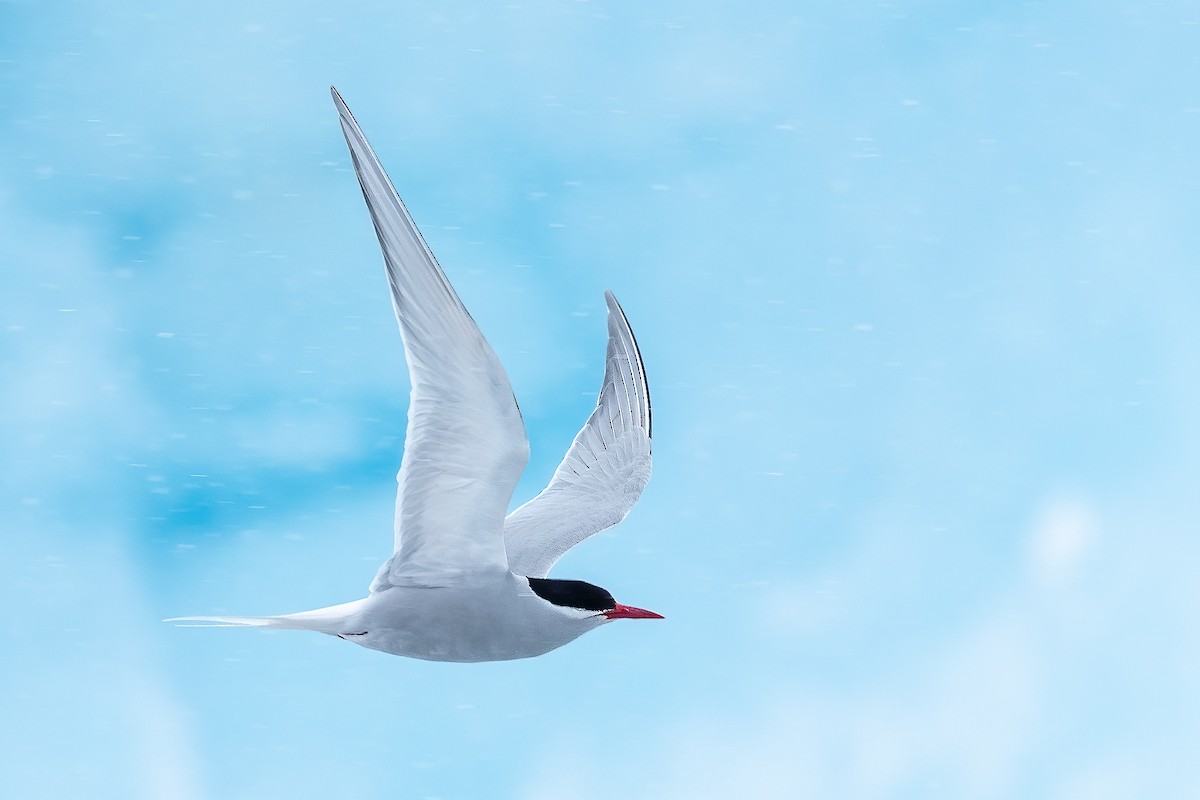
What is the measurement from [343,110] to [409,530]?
185 centimetres

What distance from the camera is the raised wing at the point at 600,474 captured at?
21.6ft

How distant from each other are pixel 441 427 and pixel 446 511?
0.39 m

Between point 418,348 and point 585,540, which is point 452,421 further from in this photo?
point 585,540

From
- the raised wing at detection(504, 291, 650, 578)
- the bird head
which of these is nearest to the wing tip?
the raised wing at detection(504, 291, 650, 578)

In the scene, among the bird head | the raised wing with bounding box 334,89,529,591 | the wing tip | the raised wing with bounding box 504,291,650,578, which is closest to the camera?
the raised wing with bounding box 334,89,529,591

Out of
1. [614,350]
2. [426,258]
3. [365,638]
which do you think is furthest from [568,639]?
[614,350]

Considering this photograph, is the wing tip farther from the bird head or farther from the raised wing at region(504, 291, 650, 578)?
the bird head

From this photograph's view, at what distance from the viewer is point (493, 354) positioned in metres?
4.54

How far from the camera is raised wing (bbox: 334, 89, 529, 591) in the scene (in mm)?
4281

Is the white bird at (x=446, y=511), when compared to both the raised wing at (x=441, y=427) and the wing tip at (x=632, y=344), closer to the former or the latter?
the raised wing at (x=441, y=427)

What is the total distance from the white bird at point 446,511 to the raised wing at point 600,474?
1067 mm

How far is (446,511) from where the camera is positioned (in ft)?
16.2

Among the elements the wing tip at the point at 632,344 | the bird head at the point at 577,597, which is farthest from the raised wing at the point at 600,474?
the bird head at the point at 577,597

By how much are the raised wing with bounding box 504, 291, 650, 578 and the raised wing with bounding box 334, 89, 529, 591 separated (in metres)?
1.28
